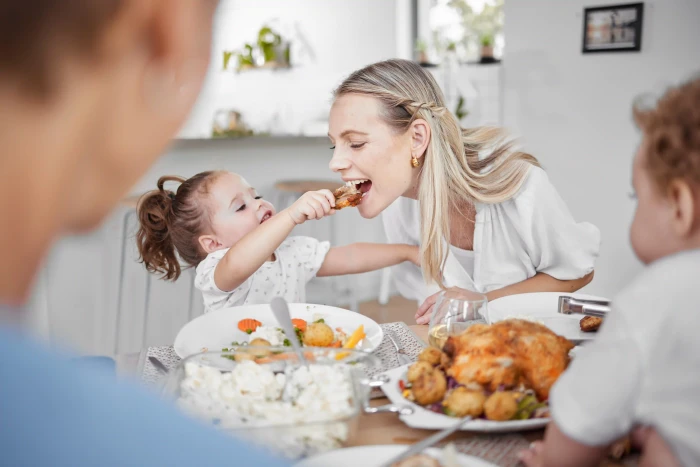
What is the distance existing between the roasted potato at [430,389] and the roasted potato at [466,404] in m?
0.03

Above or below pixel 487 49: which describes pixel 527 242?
below

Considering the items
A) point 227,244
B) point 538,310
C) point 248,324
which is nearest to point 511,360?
point 538,310

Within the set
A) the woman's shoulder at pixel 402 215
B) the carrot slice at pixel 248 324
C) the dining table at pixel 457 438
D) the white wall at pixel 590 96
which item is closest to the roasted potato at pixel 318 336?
the carrot slice at pixel 248 324

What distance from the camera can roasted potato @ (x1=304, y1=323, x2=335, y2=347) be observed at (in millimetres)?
1152

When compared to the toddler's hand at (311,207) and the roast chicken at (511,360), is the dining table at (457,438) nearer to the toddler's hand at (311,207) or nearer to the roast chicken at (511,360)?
the roast chicken at (511,360)

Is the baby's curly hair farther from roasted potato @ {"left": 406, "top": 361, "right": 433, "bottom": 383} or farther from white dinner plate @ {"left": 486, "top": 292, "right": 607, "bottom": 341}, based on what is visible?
white dinner plate @ {"left": 486, "top": 292, "right": 607, "bottom": 341}

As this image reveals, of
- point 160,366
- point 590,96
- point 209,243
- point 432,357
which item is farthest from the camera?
point 590,96

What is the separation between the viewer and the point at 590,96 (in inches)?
153

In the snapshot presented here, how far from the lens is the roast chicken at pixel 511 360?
2.81 ft

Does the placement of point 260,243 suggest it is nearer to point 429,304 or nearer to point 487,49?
point 429,304

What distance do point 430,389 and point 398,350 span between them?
0.34 m

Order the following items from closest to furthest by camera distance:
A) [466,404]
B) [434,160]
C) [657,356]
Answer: [657,356], [466,404], [434,160]

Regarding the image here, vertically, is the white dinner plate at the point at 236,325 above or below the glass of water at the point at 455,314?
below

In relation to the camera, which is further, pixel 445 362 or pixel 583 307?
pixel 583 307
